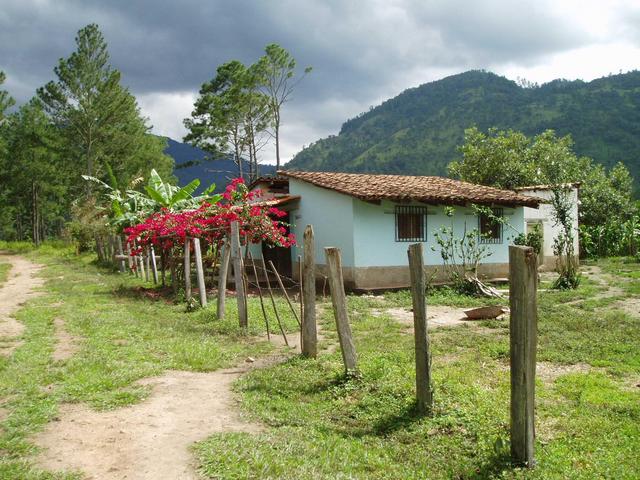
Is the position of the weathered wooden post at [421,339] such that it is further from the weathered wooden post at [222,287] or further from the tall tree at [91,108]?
the tall tree at [91,108]

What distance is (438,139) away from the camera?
77812mm

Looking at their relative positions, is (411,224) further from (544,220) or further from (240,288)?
(240,288)

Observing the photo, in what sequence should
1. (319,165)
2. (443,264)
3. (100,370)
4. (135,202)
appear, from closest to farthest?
(100,370)
(443,264)
(135,202)
(319,165)

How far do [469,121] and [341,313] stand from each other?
259ft

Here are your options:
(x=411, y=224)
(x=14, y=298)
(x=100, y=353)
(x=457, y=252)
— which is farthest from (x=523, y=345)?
(x=14, y=298)

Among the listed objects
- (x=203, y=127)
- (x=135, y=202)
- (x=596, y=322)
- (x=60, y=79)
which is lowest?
(x=596, y=322)

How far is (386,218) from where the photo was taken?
1562 centimetres

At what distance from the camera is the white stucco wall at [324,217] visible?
15.3 meters

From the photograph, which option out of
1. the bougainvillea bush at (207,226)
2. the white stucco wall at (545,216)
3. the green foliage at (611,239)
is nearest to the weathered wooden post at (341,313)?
the bougainvillea bush at (207,226)

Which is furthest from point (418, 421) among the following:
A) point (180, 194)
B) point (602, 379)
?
point (180, 194)

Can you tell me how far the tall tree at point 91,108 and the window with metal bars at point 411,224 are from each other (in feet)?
75.8

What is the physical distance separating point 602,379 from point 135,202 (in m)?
15.6

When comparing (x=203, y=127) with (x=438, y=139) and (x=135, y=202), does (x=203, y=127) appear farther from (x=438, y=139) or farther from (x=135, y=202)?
(x=438, y=139)

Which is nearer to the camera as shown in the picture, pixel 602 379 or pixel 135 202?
pixel 602 379
